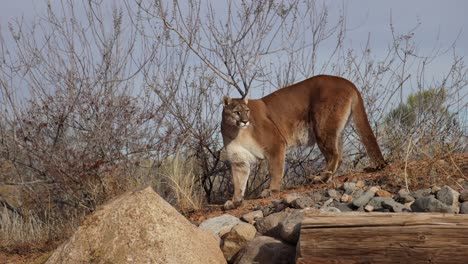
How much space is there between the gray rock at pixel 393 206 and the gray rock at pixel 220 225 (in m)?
1.66

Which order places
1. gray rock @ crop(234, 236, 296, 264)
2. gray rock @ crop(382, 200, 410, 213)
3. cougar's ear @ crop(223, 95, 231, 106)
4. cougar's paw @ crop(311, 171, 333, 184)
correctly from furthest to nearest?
1. cougar's ear @ crop(223, 95, 231, 106)
2. cougar's paw @ crop(311, 171, 333, 184)
3. gray rock @ crop(382, 200, 410, 213)
4. gray rock @ crop(234, 236, 296, 264)

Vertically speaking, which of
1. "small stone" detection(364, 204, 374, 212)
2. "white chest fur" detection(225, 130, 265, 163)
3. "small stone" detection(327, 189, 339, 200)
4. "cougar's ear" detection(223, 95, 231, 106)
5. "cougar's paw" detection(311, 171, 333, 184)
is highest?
"cougar's ear" detection(223, 95, 231, 106)

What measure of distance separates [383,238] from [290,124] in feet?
17.2

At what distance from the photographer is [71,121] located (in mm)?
10773

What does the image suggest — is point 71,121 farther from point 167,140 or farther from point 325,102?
point 325,102

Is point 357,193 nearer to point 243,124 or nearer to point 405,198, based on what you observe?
point 405,198

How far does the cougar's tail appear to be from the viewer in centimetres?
878

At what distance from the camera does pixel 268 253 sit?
5.61 meters

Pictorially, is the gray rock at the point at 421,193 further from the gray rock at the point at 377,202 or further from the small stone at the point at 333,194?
the small stone at the point at 333,194

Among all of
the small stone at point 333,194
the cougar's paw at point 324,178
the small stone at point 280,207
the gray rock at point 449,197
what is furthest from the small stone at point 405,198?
the cougar's paw at point 324,178

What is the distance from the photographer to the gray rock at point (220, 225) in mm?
6798

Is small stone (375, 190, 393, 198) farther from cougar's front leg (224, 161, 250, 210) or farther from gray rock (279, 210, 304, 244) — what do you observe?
cougar's front leg (224, 161, 250, 210)

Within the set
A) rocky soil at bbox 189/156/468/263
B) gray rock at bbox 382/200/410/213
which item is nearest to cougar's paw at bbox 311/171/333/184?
rocky soil at bbox 189/156/468/263

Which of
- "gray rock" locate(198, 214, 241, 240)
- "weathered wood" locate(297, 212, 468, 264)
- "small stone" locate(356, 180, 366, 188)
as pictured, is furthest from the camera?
"small stone" locate(356, 180, 366, 188)
